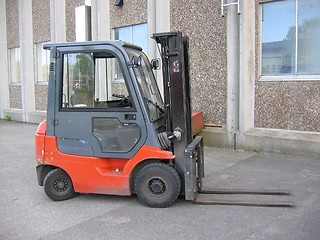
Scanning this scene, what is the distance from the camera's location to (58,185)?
574 centimetres

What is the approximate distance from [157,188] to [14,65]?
15356 millimetres

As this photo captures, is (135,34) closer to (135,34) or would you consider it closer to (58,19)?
(135,34)

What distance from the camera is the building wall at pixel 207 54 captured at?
9.73 meters

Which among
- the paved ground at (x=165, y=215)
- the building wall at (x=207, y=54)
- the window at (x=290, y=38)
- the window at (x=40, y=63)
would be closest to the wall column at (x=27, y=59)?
the window at (x=40, y=63)

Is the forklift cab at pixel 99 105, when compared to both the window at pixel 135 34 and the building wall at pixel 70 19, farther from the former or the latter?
the building wall at pixel 70 19

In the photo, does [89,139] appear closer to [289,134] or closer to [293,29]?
[289,134]

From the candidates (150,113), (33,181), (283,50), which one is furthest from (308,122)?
(33,181)

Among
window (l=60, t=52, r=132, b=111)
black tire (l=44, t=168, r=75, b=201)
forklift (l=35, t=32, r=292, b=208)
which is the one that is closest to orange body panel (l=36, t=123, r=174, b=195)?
forklift (l=35, t=32, r=292, b=208)

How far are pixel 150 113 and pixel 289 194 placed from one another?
2.45 metres

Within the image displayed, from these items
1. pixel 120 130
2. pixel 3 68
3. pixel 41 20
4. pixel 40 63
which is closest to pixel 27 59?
pixel 40 63

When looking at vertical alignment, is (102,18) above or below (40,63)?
above

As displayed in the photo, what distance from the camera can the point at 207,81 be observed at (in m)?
10.1

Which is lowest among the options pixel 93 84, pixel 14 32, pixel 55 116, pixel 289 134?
pixel 289 134

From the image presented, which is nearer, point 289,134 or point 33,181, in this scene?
point 33,181
